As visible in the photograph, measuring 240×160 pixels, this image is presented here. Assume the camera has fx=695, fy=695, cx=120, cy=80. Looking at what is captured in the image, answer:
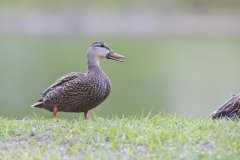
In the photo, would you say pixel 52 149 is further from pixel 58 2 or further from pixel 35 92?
pixel 58 2

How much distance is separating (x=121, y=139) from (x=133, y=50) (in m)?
29.3

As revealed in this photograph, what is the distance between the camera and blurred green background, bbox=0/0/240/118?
61.9 feet

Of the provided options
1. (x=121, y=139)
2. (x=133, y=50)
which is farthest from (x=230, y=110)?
(x=133, y=50)

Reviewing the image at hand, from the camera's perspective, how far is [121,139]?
6.52 m

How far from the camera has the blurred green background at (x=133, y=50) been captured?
18859 millimetres

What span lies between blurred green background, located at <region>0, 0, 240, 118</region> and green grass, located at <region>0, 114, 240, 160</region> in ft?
9.74

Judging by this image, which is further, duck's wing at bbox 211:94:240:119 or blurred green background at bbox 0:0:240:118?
blurred green background at bbox 0:0:240:118

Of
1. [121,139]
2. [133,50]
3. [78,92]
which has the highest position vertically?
[78,92]

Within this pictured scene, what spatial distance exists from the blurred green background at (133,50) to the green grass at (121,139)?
9.74 ft

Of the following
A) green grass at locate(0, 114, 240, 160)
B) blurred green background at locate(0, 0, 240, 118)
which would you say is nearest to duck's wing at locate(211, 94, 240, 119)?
green grass at locate(0, 114, 240, 160)

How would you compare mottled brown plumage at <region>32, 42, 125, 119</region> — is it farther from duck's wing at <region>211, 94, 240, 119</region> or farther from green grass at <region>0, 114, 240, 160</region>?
duck's wing at <region>211, 94, 240, 119</region>

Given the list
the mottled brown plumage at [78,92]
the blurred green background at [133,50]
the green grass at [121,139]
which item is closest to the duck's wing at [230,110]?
the green grass at [121,139]

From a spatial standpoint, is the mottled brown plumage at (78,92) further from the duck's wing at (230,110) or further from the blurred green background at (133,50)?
the blurred green background at (133,50)

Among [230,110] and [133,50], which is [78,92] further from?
[133,50]
